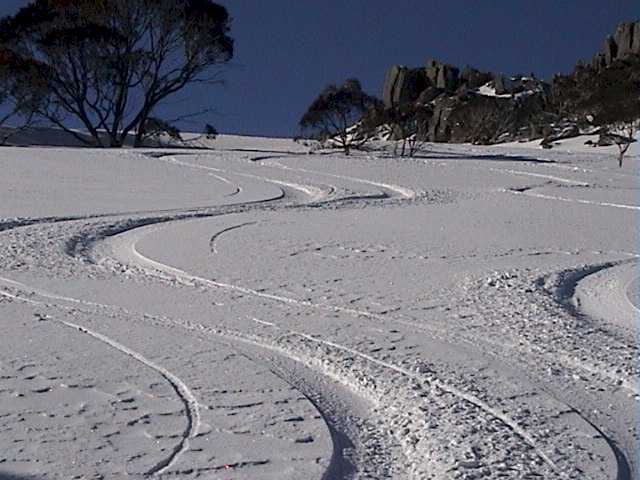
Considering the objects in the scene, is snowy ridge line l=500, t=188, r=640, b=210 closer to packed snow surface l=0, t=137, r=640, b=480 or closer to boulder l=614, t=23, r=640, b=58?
packed snow surface l=0, t=137, r=640, b=480

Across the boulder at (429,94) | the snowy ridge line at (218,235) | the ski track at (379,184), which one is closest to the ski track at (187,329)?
the snowy ridge line at (218,235)

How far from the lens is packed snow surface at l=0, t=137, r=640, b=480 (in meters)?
3.20

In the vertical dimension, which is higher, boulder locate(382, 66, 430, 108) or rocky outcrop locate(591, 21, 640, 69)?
rocky outcrop locate(591, 21, 640, 69)

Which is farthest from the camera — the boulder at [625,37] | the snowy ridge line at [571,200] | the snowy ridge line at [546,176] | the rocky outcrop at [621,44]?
the boulder at [625,37]

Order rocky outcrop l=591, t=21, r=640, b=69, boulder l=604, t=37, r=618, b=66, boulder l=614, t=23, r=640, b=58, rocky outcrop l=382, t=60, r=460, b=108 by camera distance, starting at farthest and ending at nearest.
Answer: rocky outcrop l=382, t=60, r=460, b=108, boulder l=604, t=37, r=618, b=66, boulder l=614, t=23, r=640, b=58, rocky outcrop l=591, t=21, r=640, b=69

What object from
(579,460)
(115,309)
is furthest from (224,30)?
(579,460)

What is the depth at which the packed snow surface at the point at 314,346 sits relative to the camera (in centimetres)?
320

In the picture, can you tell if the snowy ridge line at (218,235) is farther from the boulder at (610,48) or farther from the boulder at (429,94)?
the boulder at (610,48)

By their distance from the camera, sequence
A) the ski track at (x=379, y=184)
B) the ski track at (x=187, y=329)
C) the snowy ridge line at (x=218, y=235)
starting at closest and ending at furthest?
1. the ski track at (x=187, y=329)
2. the snowy ridge line at (x=218, y=235)
3. the ski track at (x=379, y=184)

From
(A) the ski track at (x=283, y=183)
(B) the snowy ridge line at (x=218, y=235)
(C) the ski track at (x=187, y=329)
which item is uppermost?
(C) the ski track at (x=187, y=329)

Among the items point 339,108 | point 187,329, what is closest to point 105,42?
point 339,108

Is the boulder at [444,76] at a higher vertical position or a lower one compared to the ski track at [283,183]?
higher

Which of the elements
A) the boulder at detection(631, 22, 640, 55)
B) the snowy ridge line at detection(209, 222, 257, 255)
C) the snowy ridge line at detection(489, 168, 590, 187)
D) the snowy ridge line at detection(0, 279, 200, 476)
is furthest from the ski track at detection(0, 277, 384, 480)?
the boulder at detection(631, 22, 640, 55)

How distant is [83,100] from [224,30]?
19.5 ft
